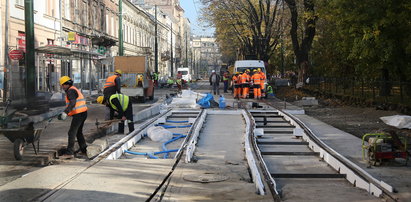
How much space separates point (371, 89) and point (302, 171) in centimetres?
1457

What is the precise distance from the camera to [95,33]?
4784 centimetres

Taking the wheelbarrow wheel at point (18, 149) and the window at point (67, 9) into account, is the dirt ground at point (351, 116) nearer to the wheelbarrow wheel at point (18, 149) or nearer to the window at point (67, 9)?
the wheelbarrow wheel at point (18, 149)

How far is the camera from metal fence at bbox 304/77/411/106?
19000 mm

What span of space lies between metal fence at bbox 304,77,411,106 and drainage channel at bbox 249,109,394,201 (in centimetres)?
668

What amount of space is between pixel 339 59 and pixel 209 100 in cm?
1626

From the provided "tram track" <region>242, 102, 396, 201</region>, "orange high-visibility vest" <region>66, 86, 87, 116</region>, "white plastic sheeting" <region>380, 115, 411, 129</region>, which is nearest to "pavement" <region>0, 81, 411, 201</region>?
"tram track" <region>242, 102, 396, 201</region>

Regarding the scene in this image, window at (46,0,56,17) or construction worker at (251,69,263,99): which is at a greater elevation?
window at (46,0,56,17)

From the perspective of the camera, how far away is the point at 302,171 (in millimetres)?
9047

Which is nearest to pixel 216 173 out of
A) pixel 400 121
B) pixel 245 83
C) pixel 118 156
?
pixel 118 156

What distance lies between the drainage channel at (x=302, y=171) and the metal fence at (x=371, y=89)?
6677 millimetres

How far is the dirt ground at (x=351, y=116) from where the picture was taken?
1566 cm

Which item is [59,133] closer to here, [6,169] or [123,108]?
[123,108]

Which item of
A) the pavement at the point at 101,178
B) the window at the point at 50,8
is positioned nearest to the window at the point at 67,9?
the window at the point at 50,8

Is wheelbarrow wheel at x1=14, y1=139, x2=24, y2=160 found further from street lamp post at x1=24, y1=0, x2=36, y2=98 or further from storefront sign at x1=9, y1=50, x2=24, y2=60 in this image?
storefront sign at x1=9, y1=50, x2=24, y2=60
